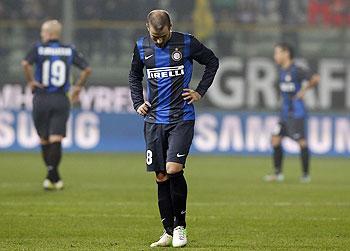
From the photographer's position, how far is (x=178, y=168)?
34.6ft

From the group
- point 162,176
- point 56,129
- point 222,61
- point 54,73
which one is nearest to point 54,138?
point 56,129

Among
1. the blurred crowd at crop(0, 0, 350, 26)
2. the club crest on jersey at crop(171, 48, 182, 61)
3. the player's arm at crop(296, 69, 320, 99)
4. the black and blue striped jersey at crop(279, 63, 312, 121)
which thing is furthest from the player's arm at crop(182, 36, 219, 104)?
the blurred crowd at crop(0, 0, 350, 26)

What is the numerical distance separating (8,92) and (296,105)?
306 inches

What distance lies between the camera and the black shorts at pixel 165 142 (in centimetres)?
1057

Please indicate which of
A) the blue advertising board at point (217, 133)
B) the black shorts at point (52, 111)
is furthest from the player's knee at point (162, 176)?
the blue advertising board at point (217, 133)

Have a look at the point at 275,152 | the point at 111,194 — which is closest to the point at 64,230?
the point at 111,194

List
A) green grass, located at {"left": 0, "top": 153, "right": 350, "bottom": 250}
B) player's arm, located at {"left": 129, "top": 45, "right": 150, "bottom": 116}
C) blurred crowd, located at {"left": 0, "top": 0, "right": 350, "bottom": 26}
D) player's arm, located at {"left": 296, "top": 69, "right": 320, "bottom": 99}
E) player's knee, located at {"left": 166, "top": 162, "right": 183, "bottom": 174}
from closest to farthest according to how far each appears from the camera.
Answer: player's knee, located at {"left": 166, "top": 162, "right": 183, "bottom": 174}, player's arm, located at {"left": 129, "top": 45, "right": 150, "bottom": 116}, green grass, located at {"left": 0, "top": 153, "right": 350, "bottom": 250}, player's arm, located at {"left": 296, "top": 69, "right": 320, "bottom": 99}, blurred crowd, located at {"left": 0, "top": 0, "right": 350, "bottom": 26}

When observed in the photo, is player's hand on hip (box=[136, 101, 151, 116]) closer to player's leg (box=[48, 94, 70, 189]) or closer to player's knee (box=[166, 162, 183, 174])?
player's knee (box=[166, 162, 183, 174])

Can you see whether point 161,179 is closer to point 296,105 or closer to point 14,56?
point 296,105

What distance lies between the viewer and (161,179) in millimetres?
10734

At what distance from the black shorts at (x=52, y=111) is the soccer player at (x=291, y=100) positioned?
451cm

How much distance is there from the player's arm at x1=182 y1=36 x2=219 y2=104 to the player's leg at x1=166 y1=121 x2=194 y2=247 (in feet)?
0.83

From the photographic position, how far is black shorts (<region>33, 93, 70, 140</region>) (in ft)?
54.9

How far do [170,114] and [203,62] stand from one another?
1.93ft
